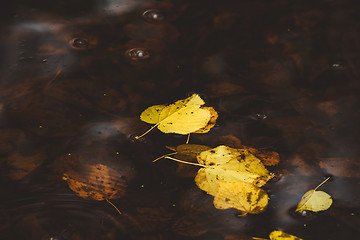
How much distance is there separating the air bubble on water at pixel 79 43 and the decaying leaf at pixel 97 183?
0.48m

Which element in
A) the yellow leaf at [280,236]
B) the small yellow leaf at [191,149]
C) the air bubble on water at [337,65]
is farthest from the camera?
the air bubble on water at [337,65]

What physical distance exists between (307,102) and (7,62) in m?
0.96

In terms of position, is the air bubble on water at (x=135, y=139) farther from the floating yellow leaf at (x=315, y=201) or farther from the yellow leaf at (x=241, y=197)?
the floating yellow leaf at (x=315, y=201)

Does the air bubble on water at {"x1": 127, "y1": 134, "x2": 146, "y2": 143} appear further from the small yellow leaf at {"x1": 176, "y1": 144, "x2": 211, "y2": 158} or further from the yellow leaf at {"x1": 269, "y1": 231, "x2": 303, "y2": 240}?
the yellow leaf at {"x1": 269, "y1": 231, "x2": 303, "y2": 240}

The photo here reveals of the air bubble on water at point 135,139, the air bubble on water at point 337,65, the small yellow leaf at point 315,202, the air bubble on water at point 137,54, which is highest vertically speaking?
the air bubble on water at point 337,65

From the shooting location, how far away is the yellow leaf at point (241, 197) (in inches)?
38.2

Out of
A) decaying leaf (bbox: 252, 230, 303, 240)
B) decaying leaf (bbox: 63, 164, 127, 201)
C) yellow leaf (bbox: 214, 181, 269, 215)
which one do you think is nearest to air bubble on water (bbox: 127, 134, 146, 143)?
decaying leaf (bbox: 63, 164, 127, 201)

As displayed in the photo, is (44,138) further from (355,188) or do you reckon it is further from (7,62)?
(355,188)

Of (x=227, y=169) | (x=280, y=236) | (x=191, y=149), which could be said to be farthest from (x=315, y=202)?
(x=191, y=149)

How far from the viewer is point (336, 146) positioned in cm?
110

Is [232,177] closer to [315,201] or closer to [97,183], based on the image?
[315,201]

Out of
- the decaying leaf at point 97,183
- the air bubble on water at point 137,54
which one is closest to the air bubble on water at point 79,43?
the air bubble on water at point 137,54

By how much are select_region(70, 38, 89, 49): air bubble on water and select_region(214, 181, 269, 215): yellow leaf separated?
689mm

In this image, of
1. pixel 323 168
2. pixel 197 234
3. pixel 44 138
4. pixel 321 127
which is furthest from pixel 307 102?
pixel 44 138
